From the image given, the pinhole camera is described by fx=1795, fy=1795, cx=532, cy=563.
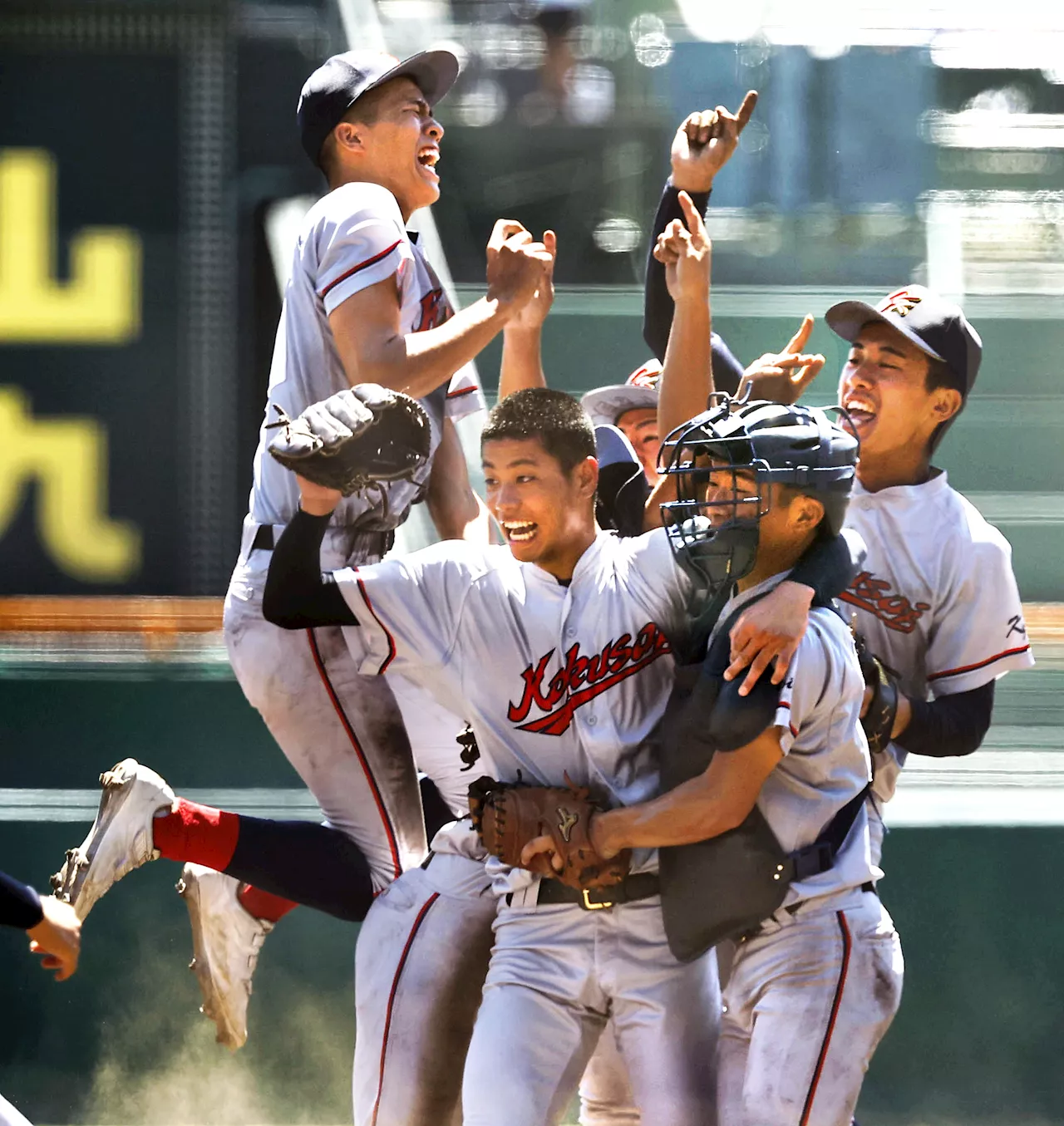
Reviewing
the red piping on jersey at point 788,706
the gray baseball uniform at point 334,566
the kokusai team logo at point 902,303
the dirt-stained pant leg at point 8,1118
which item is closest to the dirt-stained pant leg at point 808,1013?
the red piping on jersey at point 788,706

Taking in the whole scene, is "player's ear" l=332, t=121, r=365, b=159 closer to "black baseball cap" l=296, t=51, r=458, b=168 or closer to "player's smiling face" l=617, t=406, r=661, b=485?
"black baseball cap" l=296, t=51, r=458, b=168

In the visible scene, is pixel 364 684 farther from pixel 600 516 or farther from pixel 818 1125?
pixel 818 1125

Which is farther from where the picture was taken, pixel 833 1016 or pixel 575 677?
pixel 575 677

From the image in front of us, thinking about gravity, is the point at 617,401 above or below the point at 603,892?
above

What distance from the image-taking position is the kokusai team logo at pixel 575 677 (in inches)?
108

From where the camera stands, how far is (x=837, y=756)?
103 inches

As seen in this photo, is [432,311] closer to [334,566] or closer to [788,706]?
[334,566]

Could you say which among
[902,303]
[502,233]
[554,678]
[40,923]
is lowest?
[40,923]

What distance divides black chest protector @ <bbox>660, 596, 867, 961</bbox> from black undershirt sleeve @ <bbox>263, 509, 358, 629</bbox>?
0.57m

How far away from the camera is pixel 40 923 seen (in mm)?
2637

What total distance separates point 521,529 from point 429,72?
0.96 m

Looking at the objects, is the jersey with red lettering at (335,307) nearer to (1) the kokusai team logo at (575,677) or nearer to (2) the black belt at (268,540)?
(2) the black belt at (268,540)

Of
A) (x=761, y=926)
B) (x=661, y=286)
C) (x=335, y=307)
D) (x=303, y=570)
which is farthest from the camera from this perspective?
(x=661, y=286)

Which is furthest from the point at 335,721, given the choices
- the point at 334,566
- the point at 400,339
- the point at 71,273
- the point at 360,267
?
the point at 71,273
